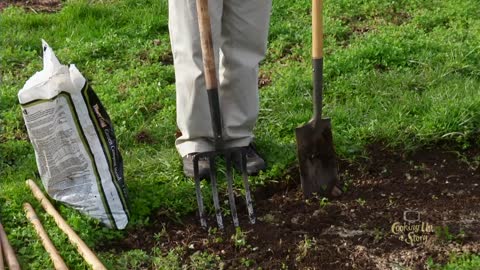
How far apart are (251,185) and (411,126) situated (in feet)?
3.38

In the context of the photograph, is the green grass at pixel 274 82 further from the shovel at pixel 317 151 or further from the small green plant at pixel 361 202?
the small green plant at pixel 361 202

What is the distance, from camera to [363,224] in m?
3.97

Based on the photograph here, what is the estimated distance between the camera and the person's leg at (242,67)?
168 inches

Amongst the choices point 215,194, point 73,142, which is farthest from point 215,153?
point 73,142

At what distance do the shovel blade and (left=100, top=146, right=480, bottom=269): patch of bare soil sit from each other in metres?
0.08

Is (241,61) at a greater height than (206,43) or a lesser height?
lesser

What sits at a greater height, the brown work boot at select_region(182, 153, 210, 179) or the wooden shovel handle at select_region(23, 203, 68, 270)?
the brown work boot at select_region(182, 153, 210, 179)

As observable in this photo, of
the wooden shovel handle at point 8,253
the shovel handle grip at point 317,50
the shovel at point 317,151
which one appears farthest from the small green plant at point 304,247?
the wooden shovel handle at point 8,253

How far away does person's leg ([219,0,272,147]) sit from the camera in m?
4.26

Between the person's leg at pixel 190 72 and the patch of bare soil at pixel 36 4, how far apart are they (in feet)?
9.44

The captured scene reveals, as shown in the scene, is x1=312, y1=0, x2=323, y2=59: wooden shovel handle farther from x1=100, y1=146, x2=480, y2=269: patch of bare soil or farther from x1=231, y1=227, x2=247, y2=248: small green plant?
x1=231, y1=227, x2=247, y2=248: small green plant

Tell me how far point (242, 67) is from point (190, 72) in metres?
0.32

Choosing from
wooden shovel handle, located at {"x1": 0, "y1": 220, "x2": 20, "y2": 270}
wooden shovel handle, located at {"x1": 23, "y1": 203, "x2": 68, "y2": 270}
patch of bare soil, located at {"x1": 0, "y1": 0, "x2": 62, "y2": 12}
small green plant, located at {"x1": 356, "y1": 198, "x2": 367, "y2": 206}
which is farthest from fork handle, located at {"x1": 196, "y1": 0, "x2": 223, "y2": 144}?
patch of bare soil, located at {"x1": 0, "y1": 0, "x2": 62, "y2": 12}

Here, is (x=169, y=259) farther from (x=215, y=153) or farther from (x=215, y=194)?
(x=215, y=153)
